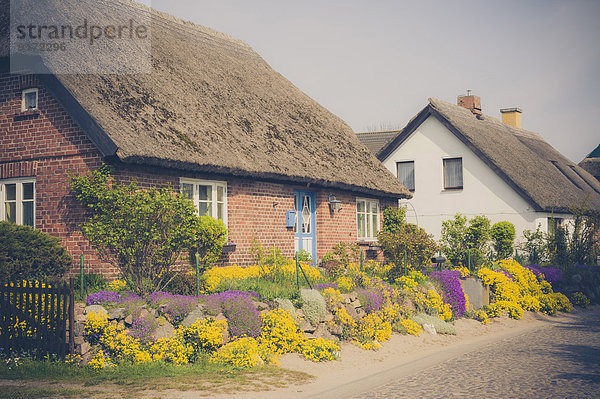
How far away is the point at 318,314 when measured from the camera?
38.3ft

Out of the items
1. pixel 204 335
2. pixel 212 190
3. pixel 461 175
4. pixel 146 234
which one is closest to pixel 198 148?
pixel 212 190

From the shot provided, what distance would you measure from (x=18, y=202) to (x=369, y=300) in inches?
313

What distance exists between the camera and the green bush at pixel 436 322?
14.4 m

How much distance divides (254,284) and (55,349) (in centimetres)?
394

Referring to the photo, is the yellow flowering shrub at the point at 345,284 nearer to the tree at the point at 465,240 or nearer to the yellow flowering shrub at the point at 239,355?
the yellow flowering shrub at the point at 239,355

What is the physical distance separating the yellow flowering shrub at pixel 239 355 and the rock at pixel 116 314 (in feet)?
5.07

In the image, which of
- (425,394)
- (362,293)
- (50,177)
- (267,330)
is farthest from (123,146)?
(425,394)

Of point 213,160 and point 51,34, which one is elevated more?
point 51,34

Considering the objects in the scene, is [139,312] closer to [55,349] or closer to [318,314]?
[55,349]

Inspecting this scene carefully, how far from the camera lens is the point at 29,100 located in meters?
14.1

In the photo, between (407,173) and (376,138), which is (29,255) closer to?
(407,173)

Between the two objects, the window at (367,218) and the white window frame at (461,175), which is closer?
the window at (367,218)

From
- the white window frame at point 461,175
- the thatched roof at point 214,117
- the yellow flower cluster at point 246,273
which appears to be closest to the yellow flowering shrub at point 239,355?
the yellow flower cluster at point 246,273

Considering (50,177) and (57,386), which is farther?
(50,177)
